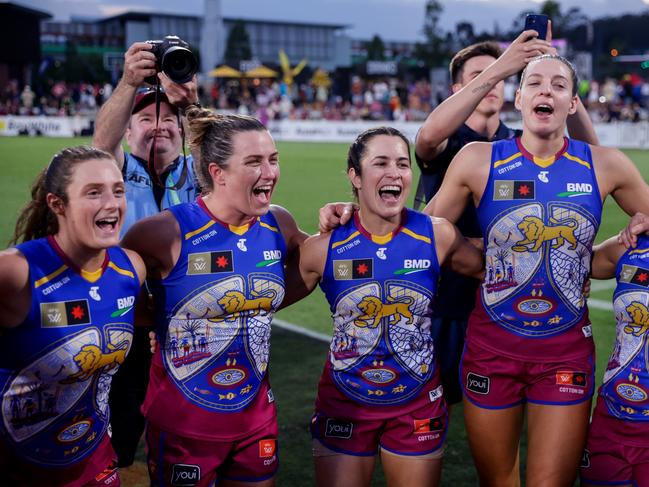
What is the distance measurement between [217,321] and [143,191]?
138 centimetres

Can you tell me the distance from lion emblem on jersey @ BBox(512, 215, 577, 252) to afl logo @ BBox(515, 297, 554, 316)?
25 centimetres

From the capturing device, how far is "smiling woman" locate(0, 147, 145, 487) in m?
3.18

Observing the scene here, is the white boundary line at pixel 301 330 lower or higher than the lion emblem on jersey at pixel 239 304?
lower

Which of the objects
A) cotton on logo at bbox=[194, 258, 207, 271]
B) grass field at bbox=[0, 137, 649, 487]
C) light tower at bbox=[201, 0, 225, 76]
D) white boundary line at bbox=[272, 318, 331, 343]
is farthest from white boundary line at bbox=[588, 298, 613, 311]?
light tower at bbox=[201, 0, 225, 76]

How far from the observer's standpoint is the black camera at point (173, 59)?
13.1 feet

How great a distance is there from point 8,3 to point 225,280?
178 ft

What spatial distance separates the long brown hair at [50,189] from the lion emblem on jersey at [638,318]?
8.08 ft

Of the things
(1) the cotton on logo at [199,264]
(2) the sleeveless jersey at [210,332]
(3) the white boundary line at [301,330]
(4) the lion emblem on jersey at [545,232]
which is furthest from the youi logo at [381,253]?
(3) the white boundary line at [301,330]

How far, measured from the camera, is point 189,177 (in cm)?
491

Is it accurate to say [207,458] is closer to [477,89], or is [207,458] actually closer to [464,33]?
[477,89]

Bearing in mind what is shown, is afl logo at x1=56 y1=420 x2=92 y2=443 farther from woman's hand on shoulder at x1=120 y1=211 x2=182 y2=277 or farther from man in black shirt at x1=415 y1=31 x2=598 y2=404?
man in black shirt at x1=415 y1=31 x2=598 y2=404

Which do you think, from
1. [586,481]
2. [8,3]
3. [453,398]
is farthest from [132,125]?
[8,3]

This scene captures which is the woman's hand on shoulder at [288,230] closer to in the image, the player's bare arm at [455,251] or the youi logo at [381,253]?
the youi logo at [381,253]

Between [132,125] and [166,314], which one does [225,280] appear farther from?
[132,125]
